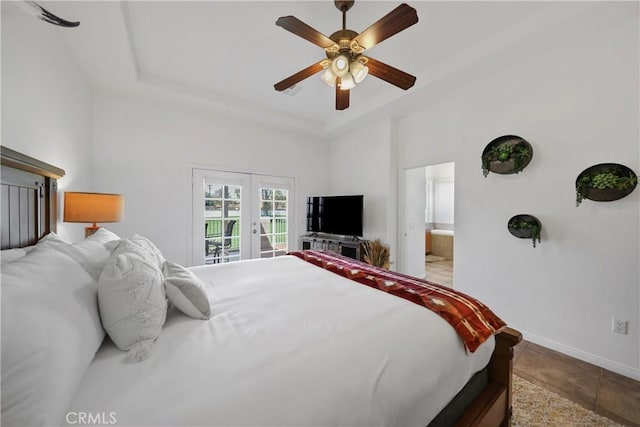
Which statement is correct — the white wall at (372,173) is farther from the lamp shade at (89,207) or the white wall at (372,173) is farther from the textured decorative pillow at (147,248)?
the lamp shade at (89,207)

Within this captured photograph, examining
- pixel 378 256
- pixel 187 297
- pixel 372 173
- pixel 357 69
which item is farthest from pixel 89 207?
pixel 372 173

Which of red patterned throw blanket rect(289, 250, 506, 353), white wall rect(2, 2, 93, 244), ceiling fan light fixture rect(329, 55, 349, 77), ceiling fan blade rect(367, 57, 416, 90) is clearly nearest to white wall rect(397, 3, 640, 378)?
ceiling fan blade rect(367, 57, 416, 90)

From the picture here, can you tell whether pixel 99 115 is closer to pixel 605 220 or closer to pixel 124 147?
pixel 124 147

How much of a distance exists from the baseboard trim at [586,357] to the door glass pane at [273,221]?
3496 millimetres

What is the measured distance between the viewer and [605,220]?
2047 mm

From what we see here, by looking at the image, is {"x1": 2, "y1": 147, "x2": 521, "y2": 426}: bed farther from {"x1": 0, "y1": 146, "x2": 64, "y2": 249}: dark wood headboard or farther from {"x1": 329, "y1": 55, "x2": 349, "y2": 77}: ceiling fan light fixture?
{"x1": 329, "y1": 55, "x2": 349, "y2": 77}: ceiling fan light fixture

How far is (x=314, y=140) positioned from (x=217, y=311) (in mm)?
4097

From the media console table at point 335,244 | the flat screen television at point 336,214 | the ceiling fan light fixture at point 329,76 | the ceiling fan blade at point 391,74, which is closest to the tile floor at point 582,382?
the media console table at point 335,244

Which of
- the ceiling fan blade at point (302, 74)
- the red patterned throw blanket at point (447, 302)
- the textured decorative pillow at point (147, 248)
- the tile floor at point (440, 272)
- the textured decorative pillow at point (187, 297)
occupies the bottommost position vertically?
the tile floor at point (440, 272)

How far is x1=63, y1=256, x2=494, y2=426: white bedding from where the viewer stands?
2.19 ft

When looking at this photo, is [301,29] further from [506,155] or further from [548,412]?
[548,412]

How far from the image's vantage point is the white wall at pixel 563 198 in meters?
1.96

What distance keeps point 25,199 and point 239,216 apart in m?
2.70

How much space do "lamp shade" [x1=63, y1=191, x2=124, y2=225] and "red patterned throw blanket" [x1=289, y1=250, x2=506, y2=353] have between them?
206 cm
